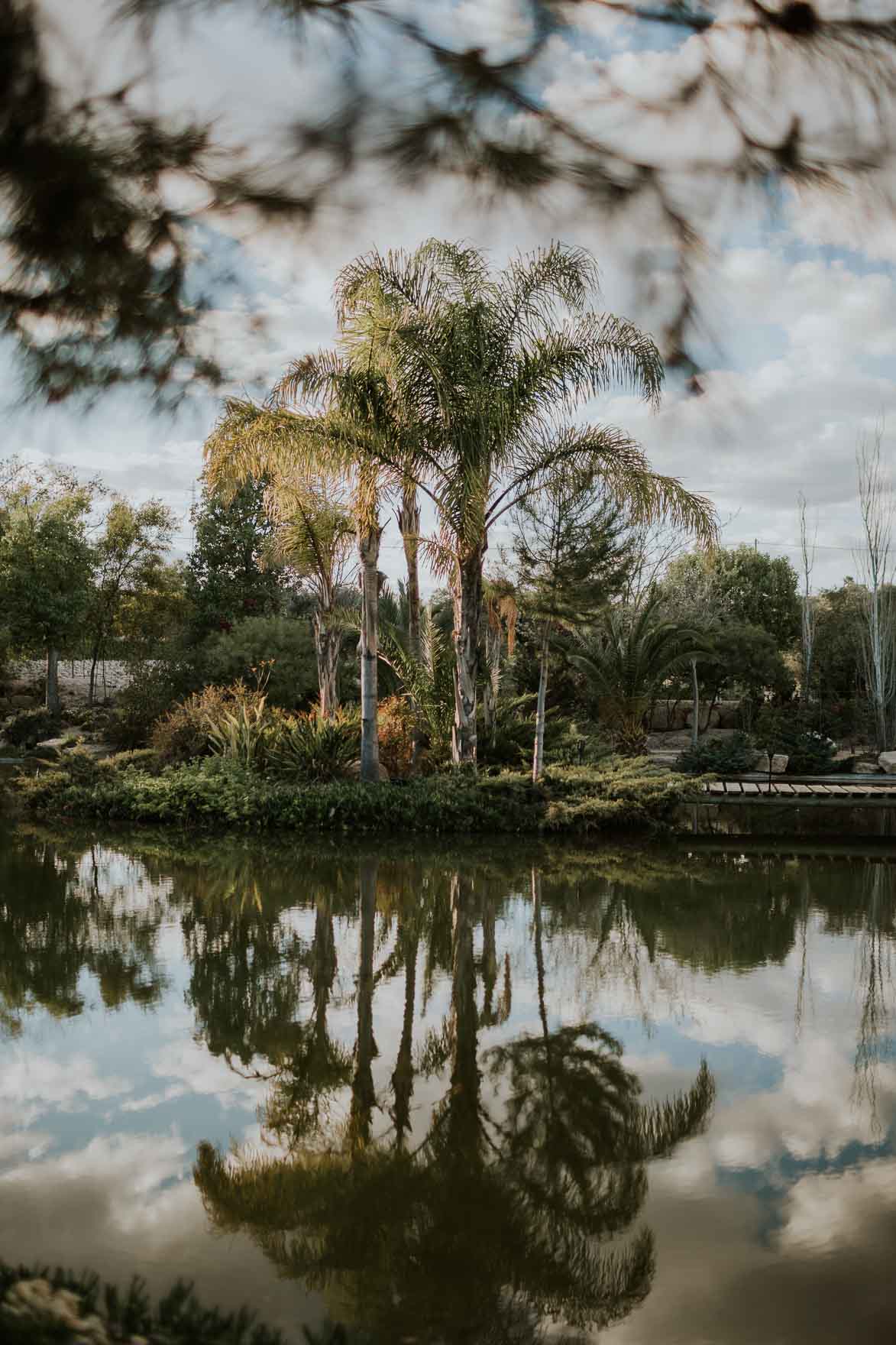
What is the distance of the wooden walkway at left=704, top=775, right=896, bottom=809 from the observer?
38.9 ft

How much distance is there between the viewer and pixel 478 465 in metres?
10.2

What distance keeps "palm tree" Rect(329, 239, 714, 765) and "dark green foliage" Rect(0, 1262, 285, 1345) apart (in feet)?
30.8

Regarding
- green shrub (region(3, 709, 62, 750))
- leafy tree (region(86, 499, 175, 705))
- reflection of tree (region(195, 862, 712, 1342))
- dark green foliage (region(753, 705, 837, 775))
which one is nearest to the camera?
reflection of tree (region(195, 862, 712, 1342))

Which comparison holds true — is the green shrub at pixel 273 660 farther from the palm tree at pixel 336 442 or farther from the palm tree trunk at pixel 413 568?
the palm tree at pixel 336 442

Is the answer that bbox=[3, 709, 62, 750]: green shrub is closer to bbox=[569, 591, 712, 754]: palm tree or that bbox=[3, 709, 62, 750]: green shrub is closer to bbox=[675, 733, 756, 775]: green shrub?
bbox=[569, 591, 712, 754]: palm tree

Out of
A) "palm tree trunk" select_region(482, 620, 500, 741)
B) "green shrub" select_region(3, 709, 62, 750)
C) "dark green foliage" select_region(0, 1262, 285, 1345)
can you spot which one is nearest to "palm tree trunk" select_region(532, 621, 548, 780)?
"palm tree trunk" select_region(482, 620, 500, 741)

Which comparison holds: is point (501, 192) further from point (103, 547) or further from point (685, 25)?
point (103, 547)

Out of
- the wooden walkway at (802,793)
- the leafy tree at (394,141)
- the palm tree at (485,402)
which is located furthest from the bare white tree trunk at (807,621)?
the leafy tree at (394,141)

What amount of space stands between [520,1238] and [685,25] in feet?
9.14

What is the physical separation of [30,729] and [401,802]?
474 inches

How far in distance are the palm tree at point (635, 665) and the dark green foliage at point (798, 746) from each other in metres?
2.00

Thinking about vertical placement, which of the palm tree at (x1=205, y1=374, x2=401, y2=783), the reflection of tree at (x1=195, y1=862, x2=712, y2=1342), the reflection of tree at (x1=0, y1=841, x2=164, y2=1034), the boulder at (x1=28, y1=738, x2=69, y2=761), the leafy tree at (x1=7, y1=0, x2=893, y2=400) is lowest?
the reflection of tree at (x1=195, y1=862, x2=712, y2=1342)

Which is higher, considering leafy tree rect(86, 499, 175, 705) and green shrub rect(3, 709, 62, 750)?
leafy tree rect(86, 499, 175, 705)

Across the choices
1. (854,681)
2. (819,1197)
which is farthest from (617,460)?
(854,681)
